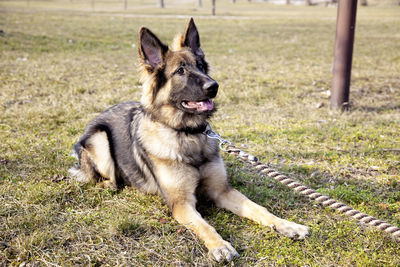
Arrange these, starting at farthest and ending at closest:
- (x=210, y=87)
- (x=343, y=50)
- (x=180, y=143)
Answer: (x=343, y=50)
(x=180, y=143)
(x=210, y=87)

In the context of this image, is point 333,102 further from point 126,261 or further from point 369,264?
point 126,261

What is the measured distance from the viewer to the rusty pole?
21.5 feet

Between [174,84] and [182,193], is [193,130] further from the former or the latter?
[182,193]

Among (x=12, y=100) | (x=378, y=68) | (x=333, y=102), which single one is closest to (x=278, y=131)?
(x=333, y=102)

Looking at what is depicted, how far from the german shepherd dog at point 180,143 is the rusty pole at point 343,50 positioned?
3925 millimetres

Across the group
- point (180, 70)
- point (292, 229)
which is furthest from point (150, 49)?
point (292, 229)

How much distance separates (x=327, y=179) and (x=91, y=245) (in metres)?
3.13

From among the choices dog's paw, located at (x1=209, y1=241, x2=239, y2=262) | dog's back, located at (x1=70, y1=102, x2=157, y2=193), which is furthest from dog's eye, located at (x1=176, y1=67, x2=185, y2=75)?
dog's paw, located at (x1=209, y1=241, x2=239, y2=262)

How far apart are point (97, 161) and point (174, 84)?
1.55 meters

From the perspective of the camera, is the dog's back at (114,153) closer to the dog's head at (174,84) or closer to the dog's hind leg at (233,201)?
the dog's head at (174,84)

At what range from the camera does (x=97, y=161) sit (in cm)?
440

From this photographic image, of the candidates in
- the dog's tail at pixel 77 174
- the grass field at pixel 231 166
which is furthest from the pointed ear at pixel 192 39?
the dog's tail at pixel 77 174

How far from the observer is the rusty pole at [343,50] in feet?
21.5

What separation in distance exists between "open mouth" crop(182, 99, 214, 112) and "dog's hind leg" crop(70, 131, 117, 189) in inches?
53.6
